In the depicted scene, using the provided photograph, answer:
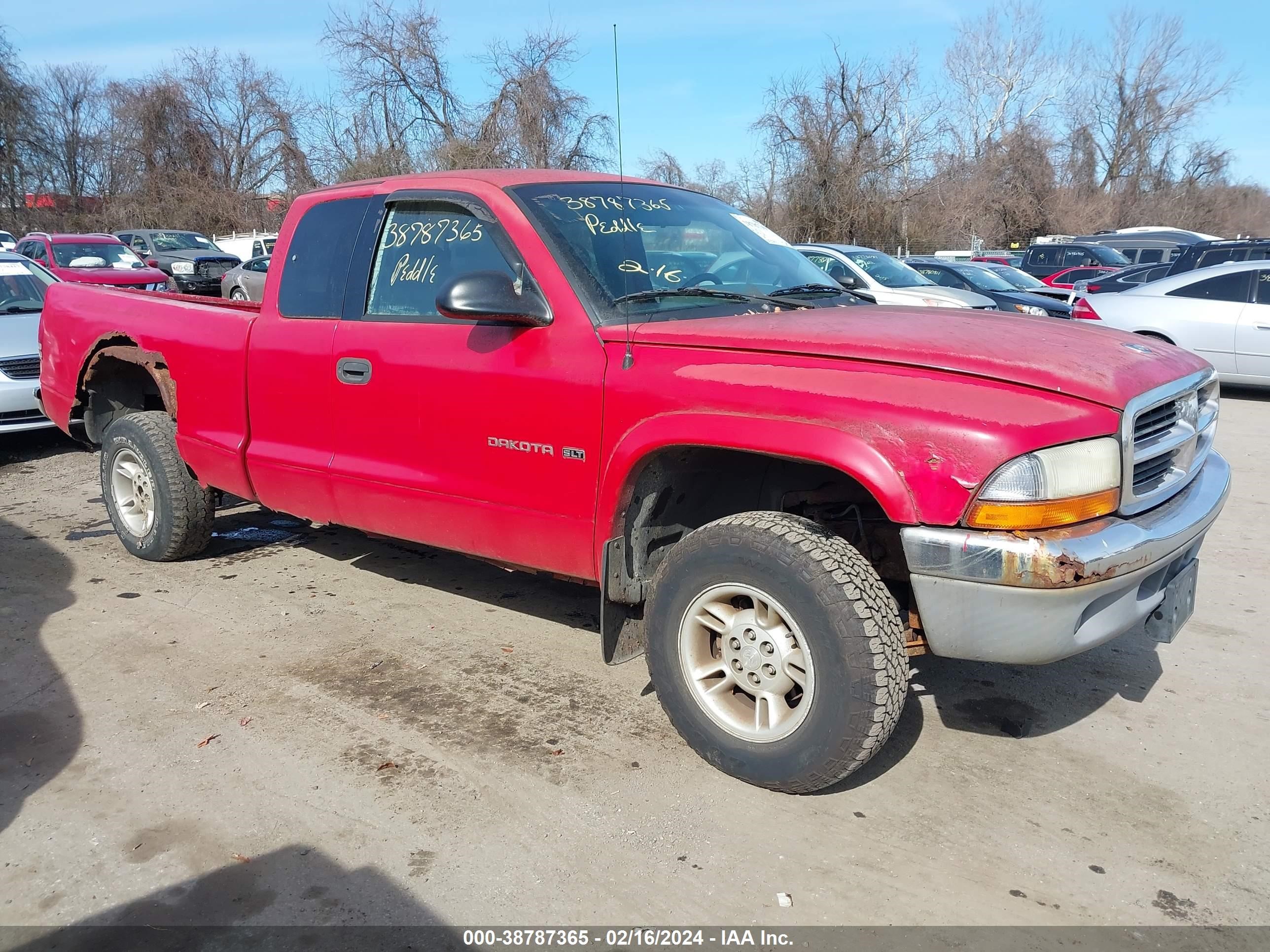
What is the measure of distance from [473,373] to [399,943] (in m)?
1.94

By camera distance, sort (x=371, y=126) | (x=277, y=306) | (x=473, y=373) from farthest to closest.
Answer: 1. (x=371, y=126)
2. (x=277, y=306)
3. (x=473, y=373)

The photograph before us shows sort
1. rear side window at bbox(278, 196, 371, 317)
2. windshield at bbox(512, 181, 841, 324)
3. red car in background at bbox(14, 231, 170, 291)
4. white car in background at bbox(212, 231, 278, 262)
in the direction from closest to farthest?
windshield at bbox(512, 181, 841, 324) → rear side window at bbox(278, 196, 371, 317) → red car in background at bbox(14, 231, 170, 291) → white car in background at bbox(212, 231, 278, 262)

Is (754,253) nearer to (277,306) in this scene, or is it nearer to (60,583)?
(277,306)

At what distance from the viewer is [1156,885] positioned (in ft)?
8.97

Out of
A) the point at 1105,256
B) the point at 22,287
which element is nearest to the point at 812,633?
the point at 22,287

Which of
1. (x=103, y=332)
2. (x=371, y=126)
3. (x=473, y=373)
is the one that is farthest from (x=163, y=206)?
(x=473, y=373)

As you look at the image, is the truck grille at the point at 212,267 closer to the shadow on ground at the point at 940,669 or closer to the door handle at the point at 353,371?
the shadow on ground at the point at 940,669

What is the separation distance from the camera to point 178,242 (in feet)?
78.3

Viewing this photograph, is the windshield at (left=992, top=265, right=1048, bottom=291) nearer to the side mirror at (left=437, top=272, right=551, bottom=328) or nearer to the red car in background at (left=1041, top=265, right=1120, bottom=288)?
the red car in background at (left=1041, top=265, right=1120, bottom=288)

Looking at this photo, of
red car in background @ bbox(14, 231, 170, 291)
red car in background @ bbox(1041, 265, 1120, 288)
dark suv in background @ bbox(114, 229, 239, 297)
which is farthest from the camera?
dark suv in background @ bbox(114, 229, 239, 297)

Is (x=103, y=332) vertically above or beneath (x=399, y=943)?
above

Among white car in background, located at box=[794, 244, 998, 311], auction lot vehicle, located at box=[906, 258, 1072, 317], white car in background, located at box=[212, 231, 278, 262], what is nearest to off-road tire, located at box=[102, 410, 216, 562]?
white car in background, located at box=[794, 244, 998, 311]

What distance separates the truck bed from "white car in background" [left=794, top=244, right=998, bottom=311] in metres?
7.04

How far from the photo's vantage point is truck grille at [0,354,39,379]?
802cm
